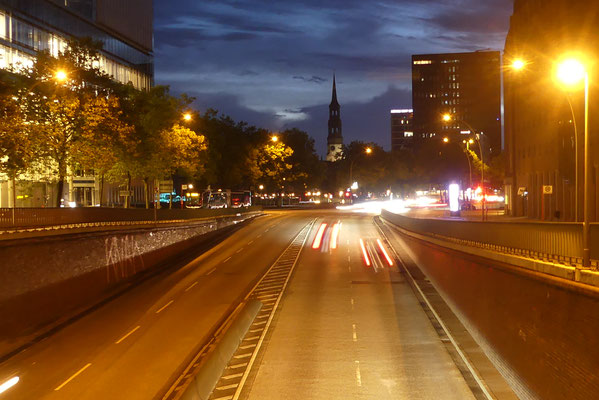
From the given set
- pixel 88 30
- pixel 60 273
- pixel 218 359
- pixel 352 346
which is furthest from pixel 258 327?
pixel 88 30

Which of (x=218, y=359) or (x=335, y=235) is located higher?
(x=335, y=235)

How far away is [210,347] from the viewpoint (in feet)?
80.6

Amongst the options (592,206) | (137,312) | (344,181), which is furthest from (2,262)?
(344,181)

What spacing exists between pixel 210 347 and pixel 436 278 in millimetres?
18325

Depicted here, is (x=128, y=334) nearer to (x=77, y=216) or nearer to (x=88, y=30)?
(x=77, y=216)

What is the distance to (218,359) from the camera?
73.2 feet

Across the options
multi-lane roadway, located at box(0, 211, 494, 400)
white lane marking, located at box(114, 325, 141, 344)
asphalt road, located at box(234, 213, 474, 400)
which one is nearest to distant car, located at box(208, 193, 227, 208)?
multi-lane roadway, located at box(0, 211, 494, 400)

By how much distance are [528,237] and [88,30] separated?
8217 centimetres

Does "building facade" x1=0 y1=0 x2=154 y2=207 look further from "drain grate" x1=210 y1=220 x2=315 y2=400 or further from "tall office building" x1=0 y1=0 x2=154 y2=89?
"drain grate" x1=210 y1=220 x2=315 y2=400

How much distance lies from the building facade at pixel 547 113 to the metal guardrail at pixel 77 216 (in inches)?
1261

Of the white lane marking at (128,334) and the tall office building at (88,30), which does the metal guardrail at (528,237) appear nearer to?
the white lane marking at (128,334)

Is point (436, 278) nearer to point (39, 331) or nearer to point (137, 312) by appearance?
point (137, 312)

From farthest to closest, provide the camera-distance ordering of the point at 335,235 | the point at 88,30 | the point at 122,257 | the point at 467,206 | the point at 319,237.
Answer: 1. the point at 467,206
2. the point at 88,30
3. the point at 335,235
4. the point at 319,237
5. the point at 122,257

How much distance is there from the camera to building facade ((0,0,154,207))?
73125 mm
